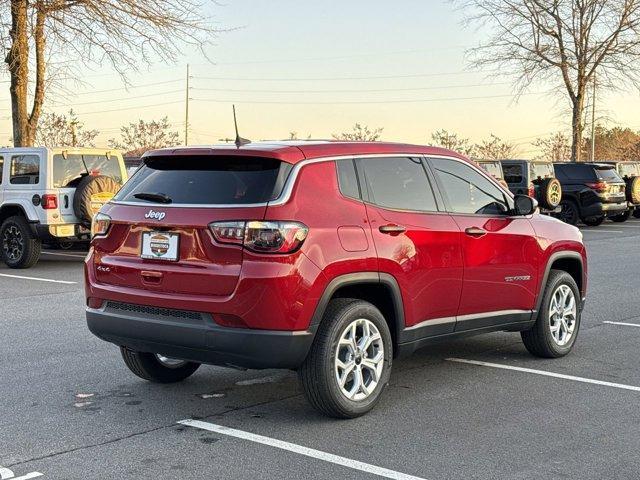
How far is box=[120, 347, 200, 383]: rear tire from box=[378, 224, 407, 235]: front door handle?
1836 millimetres

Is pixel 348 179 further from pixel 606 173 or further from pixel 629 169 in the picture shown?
pixel 629 169

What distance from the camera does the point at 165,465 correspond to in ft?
14.5

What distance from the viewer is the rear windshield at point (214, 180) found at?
16.4 ft

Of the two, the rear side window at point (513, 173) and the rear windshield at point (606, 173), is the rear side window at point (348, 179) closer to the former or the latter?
the rear side window at point (513, 173)

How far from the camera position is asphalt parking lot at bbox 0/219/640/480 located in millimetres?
4414

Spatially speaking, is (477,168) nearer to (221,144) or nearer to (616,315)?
(221,144)

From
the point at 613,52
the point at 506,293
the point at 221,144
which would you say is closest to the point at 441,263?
the point at 506,293

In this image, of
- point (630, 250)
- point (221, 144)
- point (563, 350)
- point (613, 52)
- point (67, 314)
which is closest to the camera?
point (221, 144)

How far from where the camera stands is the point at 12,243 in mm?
13930

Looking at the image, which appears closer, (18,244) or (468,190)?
(468,190)

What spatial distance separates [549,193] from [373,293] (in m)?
18.5

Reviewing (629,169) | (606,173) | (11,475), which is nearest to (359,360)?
(11,475)

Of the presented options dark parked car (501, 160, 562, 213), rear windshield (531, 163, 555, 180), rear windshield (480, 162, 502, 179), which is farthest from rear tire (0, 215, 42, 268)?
rear windshield (531, 163, 555, 180)

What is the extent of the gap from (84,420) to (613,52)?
113 feet
